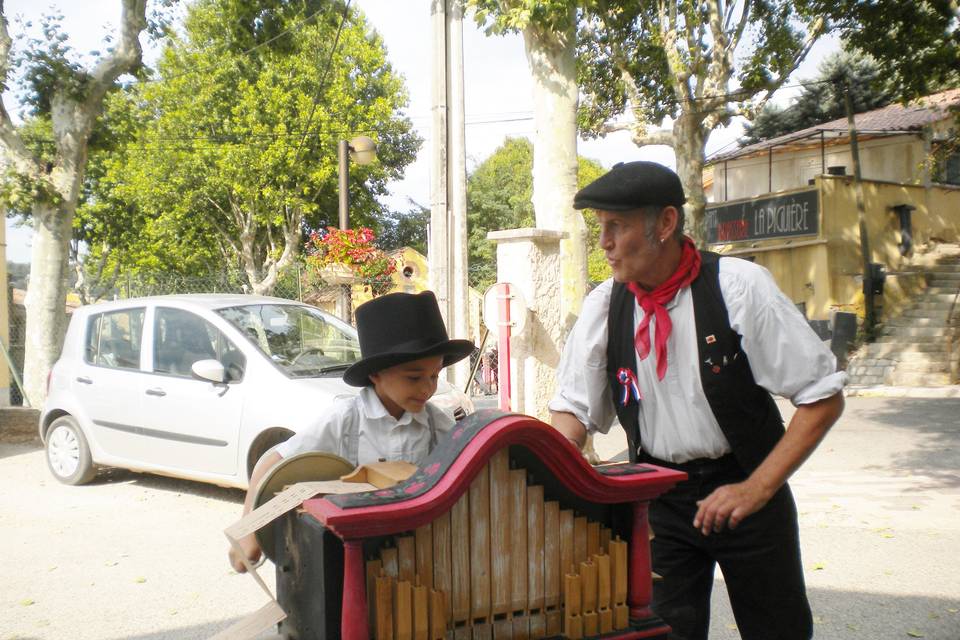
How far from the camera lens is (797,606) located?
246 centimetres

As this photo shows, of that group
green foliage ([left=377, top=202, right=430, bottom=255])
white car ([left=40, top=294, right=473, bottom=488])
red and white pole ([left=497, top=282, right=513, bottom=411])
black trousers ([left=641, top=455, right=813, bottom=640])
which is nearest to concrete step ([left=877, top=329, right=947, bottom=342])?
red and white pole ([left=497, top=282, right=513, bottom=411])

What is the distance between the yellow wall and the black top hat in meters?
20.3

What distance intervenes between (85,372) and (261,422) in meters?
2.42

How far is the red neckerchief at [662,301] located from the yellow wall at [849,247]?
20087 mm

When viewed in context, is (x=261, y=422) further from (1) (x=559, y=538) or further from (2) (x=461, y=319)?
(1) (x=559, y=538)

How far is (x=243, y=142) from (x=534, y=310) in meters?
26.2

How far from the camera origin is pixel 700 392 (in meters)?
2.38

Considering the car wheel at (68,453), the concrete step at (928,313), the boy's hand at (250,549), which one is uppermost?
the concrete step at (928,313)

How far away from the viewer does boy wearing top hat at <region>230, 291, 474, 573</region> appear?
2.50 m

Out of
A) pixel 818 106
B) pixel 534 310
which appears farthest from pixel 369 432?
pixel 818 106

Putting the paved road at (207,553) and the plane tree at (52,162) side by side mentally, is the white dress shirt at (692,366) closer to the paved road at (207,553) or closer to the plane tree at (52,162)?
the paved road at (207,553)

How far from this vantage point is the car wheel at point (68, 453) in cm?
823

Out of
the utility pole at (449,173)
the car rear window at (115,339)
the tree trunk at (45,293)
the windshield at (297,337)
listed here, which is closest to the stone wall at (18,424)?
the tree trunk at (45,293)

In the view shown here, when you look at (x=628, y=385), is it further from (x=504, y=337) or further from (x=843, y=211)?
(x=843, y=211)
